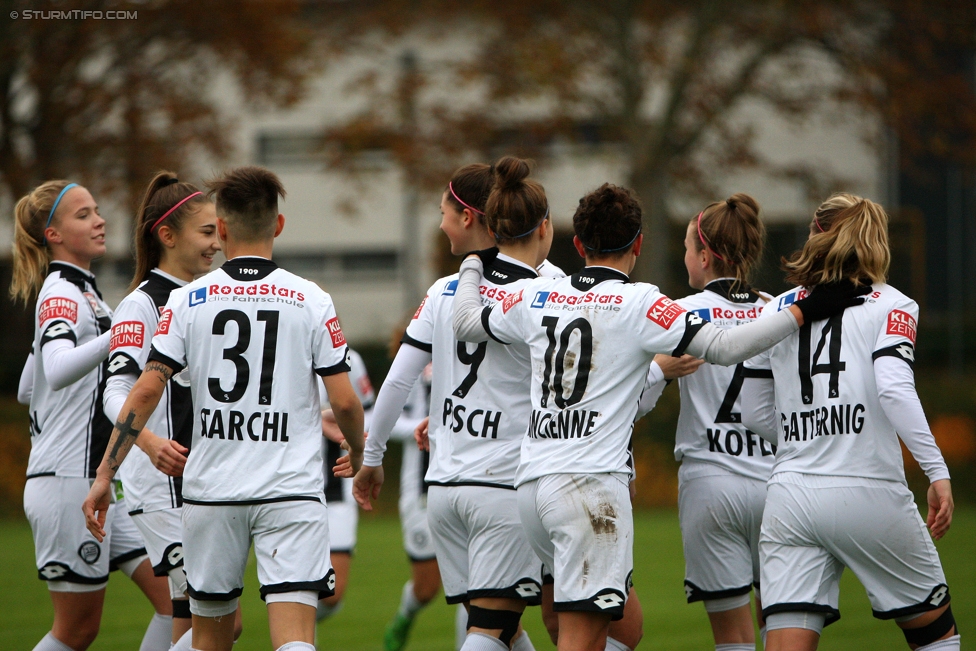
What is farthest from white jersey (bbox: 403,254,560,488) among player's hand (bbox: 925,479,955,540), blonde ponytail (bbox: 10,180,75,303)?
blonde ponytail (bbox: 10,180,75,303)

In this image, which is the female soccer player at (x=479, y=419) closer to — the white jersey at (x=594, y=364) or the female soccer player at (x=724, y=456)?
the white jersey at (x=594, y=364)

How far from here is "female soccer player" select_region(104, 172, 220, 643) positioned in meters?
4.47

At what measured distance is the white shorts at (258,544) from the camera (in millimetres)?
4109

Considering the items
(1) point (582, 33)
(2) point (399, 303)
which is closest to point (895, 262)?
(1) point (582, 33)

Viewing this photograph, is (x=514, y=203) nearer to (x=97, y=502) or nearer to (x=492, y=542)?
(x=492, y=542)

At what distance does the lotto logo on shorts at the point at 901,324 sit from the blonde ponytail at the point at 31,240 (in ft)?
12.7

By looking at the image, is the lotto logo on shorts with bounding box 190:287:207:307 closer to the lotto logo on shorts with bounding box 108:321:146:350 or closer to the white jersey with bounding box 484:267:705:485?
the lotto logo on shorts with bounding box 108:321:146:350

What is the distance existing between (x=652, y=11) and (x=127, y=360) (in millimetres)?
16938

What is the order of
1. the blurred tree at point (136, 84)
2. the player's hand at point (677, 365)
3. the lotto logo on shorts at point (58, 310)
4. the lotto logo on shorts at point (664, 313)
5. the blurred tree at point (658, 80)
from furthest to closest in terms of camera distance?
1. the blurred tree at point (658, 80)
2. the blurred tree at point (136, 84)
3. the lotto logo on shorts at point (58, 310)
4. the player's hand at point (677, 365)
5. the lotto logo on shorts at point (664, 313)

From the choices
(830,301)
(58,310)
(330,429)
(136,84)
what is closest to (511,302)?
(830,301)

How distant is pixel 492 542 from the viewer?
4.54 m

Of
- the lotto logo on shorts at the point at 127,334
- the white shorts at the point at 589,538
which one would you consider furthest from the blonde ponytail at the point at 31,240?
the white shorts at the point at 589,538

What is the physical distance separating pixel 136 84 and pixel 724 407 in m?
16.5

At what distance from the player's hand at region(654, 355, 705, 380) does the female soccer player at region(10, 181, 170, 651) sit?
96.7 inches
